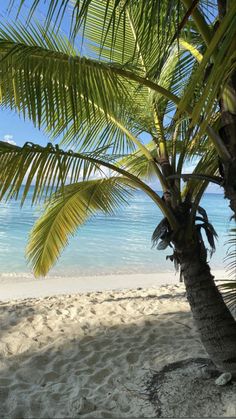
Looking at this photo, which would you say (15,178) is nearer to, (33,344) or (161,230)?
(161,230)

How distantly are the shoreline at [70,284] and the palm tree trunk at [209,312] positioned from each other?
4861mm

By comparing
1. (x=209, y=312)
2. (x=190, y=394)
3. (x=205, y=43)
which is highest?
(x=205, y=43)

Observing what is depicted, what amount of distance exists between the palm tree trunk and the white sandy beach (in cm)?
57

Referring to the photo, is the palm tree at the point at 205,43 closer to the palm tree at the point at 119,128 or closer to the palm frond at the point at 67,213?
the palm tree at the point at 119,128

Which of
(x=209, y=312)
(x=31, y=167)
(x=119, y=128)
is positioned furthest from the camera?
(x=119, y=128)

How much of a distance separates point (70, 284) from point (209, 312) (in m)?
5.91

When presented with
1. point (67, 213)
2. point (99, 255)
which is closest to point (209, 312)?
point (67, 213)

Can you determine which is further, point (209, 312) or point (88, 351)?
point (88, 351)

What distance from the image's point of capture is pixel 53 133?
3.20 m

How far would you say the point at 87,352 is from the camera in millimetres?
3928

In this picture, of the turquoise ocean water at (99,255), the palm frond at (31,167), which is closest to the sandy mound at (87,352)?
the palm frond at (31,167)

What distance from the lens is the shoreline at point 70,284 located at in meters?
7.46

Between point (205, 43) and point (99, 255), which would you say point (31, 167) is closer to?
point (205, 43)

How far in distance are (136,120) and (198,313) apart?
56.3 inches
